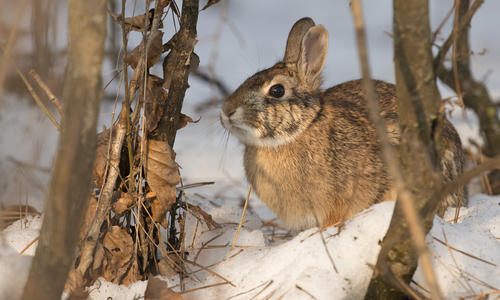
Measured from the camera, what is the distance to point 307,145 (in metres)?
3.19

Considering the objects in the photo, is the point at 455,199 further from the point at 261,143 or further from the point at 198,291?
the point at 198,291

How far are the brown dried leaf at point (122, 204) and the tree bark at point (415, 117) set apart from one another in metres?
1.19

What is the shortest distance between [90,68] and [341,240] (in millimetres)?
1301

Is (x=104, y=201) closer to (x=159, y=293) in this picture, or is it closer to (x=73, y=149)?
(x=159, y=293)

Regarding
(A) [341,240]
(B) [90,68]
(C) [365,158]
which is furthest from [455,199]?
(B) [90,68]

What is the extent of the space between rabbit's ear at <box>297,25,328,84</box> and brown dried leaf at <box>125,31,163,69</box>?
1206 millimetres

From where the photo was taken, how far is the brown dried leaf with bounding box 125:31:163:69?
92.5 inches

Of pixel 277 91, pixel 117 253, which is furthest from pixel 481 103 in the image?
pixel 117 253

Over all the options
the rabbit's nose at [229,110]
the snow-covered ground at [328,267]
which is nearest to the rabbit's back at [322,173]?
the rabbit's nose at [229,110]

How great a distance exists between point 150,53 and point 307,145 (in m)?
1.21

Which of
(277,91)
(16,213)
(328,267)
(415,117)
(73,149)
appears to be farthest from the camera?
(277,91)

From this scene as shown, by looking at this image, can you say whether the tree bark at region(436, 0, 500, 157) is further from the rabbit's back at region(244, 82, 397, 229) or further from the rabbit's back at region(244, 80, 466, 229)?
the rabbit's back at region(244, 82, 397, 229)

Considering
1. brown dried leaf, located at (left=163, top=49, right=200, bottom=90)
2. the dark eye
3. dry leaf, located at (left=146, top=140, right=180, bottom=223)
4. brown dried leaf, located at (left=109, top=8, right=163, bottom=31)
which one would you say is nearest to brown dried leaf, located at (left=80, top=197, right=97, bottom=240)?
dry leaf, located at (left=146, top=140, right=180, bottom=223)

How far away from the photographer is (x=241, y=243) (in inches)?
116
